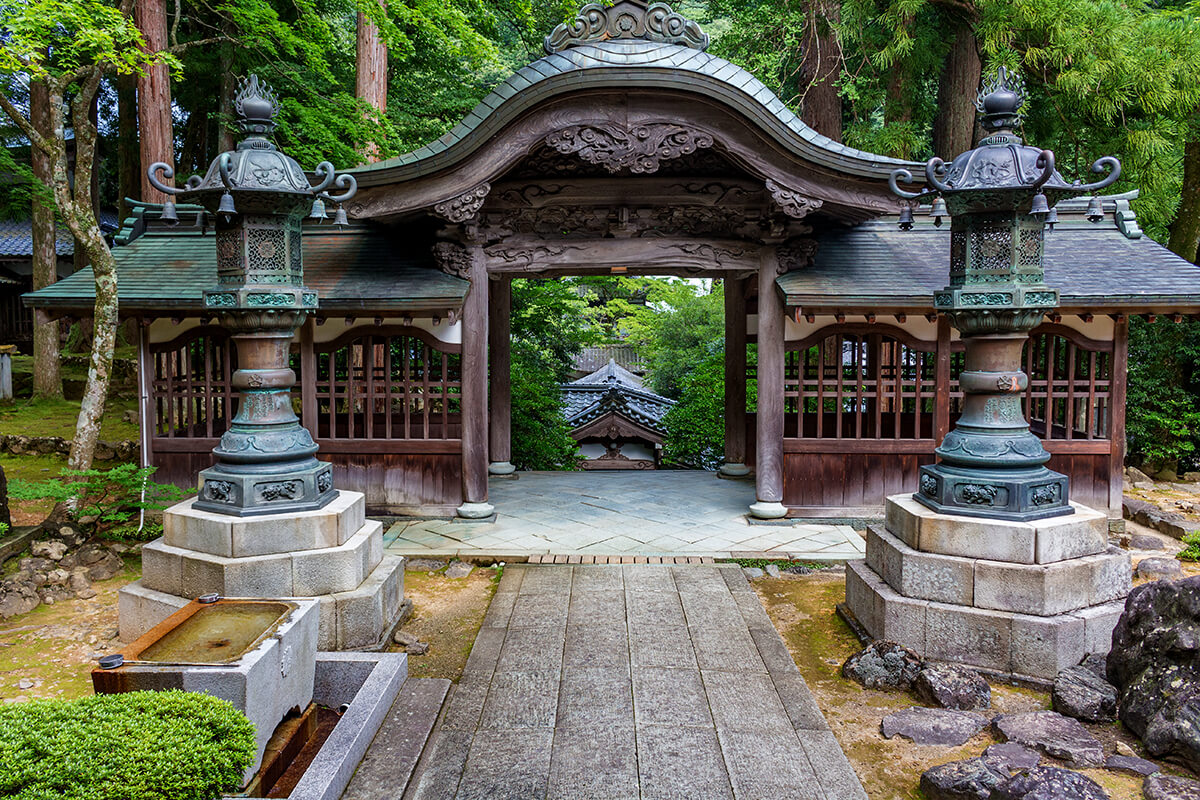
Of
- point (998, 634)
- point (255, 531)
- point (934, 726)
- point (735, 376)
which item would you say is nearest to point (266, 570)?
point (255, 531)

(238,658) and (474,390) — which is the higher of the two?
(474,390)

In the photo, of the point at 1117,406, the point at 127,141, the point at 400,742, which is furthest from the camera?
the point at 127,141

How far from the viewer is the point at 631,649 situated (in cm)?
541

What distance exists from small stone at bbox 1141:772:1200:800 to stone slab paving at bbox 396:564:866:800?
52.1 inches

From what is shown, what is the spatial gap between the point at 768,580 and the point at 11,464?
1103 cm

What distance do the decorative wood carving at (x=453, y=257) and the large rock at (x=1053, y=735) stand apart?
6.60m

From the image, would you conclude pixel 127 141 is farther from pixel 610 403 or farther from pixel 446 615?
pixel 446 615

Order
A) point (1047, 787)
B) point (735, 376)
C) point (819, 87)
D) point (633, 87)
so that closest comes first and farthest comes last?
point (1047, 787) < point (633, 87) < point (735, 376) < point (819, 87)

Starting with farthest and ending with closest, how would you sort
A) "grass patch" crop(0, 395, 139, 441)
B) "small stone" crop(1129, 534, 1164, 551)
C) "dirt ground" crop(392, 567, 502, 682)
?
"grass patch" crop(0, 395, 139, 441) < "small stone" crop(1129, 534, 1164, 551) < "dirt ground" crop(392, 567, 502, 682)

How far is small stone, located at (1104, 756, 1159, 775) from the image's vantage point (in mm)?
3818

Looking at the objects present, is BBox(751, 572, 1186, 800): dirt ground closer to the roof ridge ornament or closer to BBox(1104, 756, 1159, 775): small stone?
BBox(1104, 756, 1159, 775): small stone

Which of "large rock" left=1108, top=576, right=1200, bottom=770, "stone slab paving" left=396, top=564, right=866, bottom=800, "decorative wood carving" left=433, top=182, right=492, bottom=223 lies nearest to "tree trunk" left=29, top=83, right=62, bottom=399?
"decorative wood carving" left=433, top=182, right=492, bottom=223

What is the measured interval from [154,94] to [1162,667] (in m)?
12.0

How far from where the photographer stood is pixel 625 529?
8.66 metres
